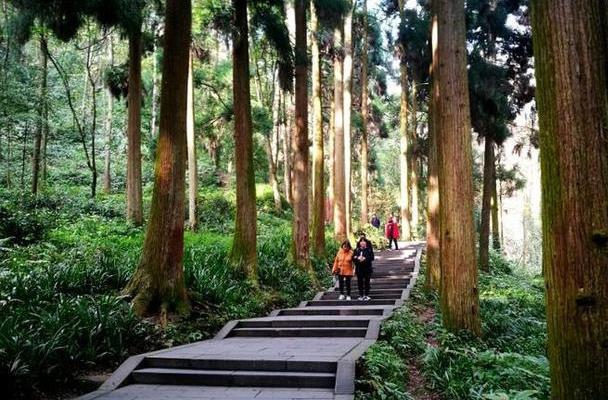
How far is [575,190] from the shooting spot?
10.4 feet

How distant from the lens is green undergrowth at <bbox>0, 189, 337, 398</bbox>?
582cm

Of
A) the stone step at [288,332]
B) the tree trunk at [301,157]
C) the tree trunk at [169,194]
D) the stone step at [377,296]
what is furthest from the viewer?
the tree trunk at [301,157]

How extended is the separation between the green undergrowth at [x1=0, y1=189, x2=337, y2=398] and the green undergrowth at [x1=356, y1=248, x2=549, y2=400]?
10.6 feet

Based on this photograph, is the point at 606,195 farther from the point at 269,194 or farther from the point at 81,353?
the point at 269,194

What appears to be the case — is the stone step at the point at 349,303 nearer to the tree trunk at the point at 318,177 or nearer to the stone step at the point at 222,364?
the tree trunk at the point at 318,177

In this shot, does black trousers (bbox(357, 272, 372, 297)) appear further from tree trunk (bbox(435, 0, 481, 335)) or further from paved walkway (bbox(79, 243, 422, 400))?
tree trunk (bbox(435, 0, 481, 335))

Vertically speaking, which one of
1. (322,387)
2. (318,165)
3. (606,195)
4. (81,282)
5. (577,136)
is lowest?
(322,387)

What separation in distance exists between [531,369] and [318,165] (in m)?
10.8

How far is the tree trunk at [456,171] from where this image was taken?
8.57 meters

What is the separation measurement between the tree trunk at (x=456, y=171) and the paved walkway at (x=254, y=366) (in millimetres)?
1515

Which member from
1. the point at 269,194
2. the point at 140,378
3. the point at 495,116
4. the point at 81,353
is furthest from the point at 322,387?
the point at 269,194

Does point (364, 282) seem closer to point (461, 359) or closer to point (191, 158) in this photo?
point (461, 359)

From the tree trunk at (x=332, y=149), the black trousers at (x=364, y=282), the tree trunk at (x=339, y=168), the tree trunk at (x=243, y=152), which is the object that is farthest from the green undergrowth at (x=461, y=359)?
the tree trunk at (x=332, y=149)

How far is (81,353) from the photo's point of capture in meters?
6.27
